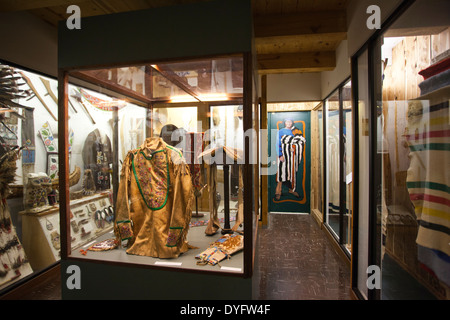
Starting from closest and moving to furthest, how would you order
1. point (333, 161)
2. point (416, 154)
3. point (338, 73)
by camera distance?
point (416, 154)
point (338, 73)
point (333, 161)

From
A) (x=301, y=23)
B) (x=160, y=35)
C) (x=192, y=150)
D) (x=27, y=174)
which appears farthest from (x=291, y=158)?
(x=27, y=174)

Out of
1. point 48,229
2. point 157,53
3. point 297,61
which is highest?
point 297,61

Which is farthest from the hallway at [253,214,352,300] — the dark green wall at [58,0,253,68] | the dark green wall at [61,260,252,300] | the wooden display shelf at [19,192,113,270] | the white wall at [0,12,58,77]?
the white wall at [0,12,58,77]

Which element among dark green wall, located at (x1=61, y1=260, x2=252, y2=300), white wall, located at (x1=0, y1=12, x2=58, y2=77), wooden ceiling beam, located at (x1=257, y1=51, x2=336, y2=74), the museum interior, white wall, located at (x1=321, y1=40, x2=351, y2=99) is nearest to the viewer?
the museum interior

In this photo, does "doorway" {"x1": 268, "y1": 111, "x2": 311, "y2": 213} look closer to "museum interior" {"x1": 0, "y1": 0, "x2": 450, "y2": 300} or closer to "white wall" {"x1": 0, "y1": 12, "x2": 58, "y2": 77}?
"museum interior" {"x1": 0, "y1": 0, "x2": 450, "y2": 300}

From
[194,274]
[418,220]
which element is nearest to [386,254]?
[418,220]

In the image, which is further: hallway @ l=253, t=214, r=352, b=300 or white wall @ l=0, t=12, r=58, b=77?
hallway @ l=253, t=214, r=352, b=300

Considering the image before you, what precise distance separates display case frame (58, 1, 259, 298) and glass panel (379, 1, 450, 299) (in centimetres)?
92

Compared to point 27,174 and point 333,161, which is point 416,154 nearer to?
point 333,161

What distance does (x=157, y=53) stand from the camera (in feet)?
5.38

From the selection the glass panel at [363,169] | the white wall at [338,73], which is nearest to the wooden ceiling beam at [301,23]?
the white wall at [338,73]

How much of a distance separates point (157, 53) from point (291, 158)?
4052 mm

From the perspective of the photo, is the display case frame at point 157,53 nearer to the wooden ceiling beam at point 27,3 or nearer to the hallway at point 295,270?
the wooden ceiling beam at point 27,3

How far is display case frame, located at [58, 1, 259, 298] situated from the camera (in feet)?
4.98
